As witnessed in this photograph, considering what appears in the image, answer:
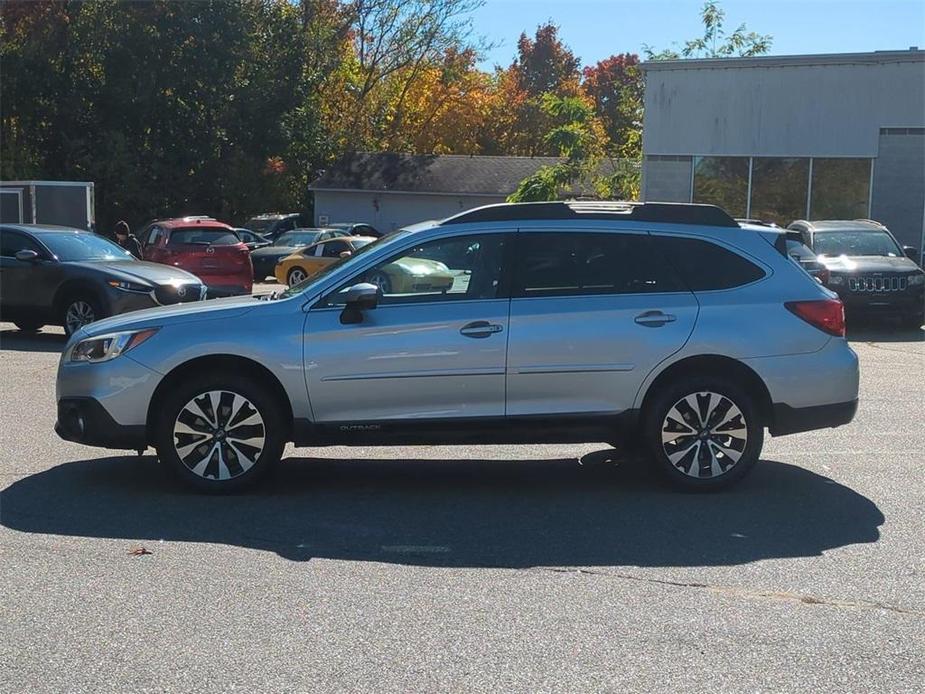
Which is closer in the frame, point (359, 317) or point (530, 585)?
point (530, 585)

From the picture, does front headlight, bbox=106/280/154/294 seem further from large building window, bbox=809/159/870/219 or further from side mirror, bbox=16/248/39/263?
large building window, bbox=809/159/870/219

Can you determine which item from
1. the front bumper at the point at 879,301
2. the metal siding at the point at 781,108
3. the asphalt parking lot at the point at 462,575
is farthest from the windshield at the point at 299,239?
the asphalt parking lot at the point at 462,575

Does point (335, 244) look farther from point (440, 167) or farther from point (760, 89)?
point (440, 167)

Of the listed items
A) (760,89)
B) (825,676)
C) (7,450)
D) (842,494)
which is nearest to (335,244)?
(760,89)

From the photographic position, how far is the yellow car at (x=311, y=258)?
2812cm

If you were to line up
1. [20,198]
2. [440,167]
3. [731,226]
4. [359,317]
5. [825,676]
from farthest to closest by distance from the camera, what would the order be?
1. [440,167]
2. [20,198]
3. [731,226]
4. [359,317]
5. [825,676]

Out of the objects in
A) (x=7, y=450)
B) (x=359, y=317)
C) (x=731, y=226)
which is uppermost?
(x=731, y=226)

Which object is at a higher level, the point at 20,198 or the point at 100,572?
the point at 20,198

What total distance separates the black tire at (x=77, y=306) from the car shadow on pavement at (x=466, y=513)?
7.36 meters

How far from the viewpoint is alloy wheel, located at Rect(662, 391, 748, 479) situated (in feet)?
24.0

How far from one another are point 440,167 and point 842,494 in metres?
41.3

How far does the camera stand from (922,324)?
18.6m

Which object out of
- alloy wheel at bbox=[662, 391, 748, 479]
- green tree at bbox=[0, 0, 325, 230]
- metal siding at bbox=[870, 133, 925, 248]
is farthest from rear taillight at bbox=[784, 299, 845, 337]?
green tree at bbox=[0, 0, 325, 230]

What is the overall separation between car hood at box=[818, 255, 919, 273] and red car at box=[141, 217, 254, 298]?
9770 mm
